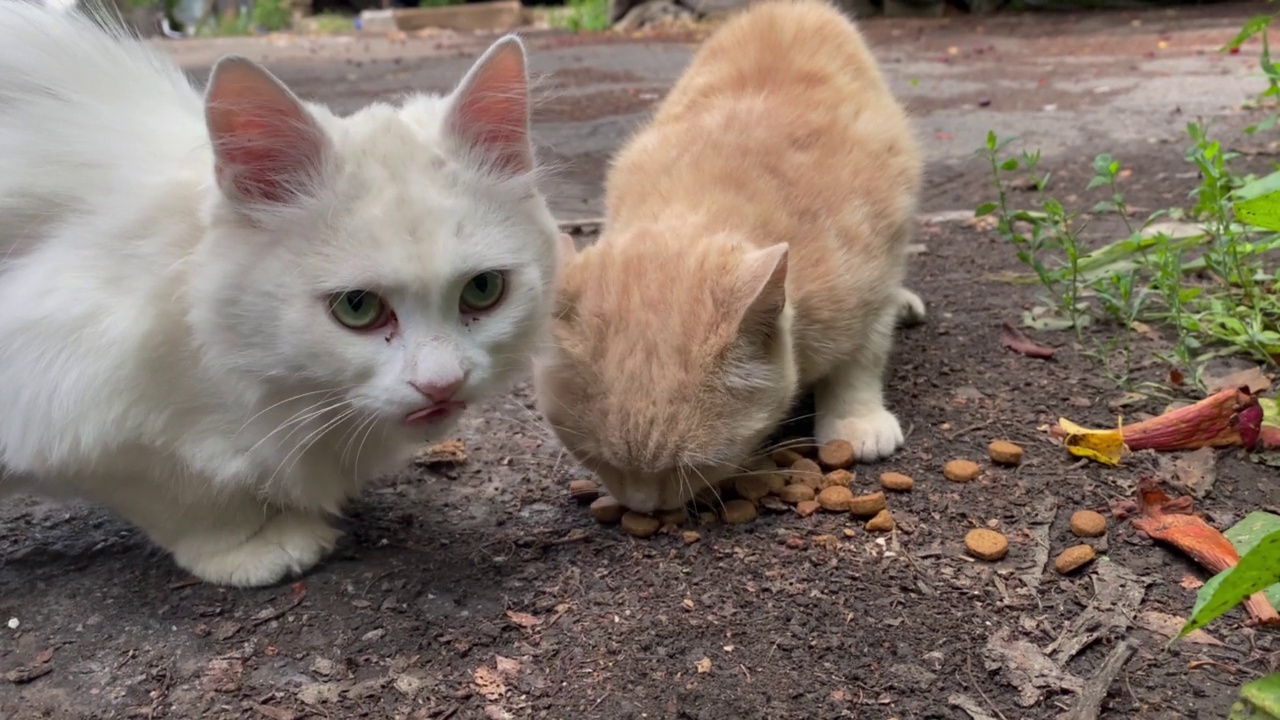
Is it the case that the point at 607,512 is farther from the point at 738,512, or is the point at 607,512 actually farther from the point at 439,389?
the point at 439,389

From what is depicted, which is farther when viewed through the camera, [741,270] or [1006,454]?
[1006,454]

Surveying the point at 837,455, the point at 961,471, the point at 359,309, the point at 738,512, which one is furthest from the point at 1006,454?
the point at 359,309

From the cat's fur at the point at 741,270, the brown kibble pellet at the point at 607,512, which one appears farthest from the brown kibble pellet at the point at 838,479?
the brown kibble pellet at the point at 607,512

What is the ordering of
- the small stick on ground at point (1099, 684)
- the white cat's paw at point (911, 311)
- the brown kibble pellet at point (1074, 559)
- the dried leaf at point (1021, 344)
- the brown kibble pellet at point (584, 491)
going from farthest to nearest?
the white cat's paw at point (911, 311) → the dried leaf at point (1021, 344) → the brown kibble pellet at point (584, 491) → the brown kibble pellet at point (1074, 559) → the small stick on ground at point (1099, 684)

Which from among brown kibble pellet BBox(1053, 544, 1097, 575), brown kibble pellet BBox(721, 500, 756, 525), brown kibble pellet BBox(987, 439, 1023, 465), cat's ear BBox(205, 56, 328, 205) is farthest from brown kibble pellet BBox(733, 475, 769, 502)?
cat's ear BBox(205, 56, 328, 205)

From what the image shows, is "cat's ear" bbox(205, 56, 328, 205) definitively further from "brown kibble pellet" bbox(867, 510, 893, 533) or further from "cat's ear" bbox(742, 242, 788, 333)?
"brown kibble pellet" bbox(867, 510, 893, 533)

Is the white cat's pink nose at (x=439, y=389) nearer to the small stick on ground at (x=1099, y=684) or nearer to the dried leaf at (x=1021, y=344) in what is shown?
the small stick on ground at (x=1099, y=684)
